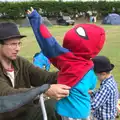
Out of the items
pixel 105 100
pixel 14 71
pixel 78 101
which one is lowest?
pixel 105 100

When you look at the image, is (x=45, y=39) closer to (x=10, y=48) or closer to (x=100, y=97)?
(x=10, y=48)

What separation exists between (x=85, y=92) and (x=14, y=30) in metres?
0.81

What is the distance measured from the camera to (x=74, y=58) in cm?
293

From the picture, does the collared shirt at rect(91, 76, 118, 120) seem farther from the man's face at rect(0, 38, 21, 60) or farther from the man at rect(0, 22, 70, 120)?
the man's face at rect(0, 38, 21, 60)

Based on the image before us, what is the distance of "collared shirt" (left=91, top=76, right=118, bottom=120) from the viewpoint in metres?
3.99

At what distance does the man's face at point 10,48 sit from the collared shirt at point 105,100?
1.20 m

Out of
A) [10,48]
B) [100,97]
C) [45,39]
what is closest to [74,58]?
[45,39]

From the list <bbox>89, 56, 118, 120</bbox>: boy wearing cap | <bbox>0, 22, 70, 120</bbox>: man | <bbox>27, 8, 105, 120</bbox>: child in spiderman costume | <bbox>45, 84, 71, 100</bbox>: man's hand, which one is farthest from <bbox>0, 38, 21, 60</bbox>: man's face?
<bbox>89, 56, 118, 120</bbox>: boy wearing cap

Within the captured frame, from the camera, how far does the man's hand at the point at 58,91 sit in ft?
9.15

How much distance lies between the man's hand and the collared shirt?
3.99 ft

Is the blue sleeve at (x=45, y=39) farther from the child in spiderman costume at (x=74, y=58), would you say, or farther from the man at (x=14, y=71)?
the man at (x=14, y=71)

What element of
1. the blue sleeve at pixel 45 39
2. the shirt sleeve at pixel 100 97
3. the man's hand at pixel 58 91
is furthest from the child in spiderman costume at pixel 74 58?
the shirt sleeve at pixel 100 97

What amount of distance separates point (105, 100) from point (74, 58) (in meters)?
1.22

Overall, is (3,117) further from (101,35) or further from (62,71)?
(101,35)
